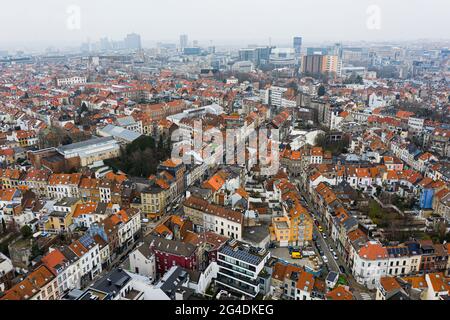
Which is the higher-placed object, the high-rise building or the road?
the high-rise building

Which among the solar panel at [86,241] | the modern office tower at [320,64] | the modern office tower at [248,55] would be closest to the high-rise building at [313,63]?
the modern office tower at [320,64]

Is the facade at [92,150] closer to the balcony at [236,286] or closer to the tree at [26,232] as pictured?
the tree at [26,232]

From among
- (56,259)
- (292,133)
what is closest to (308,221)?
(56,259)

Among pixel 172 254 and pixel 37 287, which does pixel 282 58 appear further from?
pixel 37 287

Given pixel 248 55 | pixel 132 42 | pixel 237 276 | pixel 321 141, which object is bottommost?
pixel 237 276

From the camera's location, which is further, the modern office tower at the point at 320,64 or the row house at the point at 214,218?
the modern office tower at the point at 320,64

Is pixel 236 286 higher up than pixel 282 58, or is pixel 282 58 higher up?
pixel 282 58

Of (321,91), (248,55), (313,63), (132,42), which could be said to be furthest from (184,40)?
(321,91)

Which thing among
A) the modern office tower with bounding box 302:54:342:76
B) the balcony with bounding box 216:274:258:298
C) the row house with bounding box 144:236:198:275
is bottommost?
the balcony with bounding box 216:274:258:298

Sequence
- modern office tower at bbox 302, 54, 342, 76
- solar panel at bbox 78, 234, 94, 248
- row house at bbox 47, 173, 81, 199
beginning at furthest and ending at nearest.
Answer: modern office tower at bbox 302, 54, 342, 76 < row house at bbox 47, 173, 81, 199 < solar panel at bbox 78, 234, 94, 248

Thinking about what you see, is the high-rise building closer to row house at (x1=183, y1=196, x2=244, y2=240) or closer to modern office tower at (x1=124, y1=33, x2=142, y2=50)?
modern office tower at (x1=124, y1=33, x2=142, y2=50)

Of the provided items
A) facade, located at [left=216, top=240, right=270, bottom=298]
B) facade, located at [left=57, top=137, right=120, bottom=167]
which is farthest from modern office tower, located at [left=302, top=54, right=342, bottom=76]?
facade, located at [left=216, top=240, right=270, bottom=298]
